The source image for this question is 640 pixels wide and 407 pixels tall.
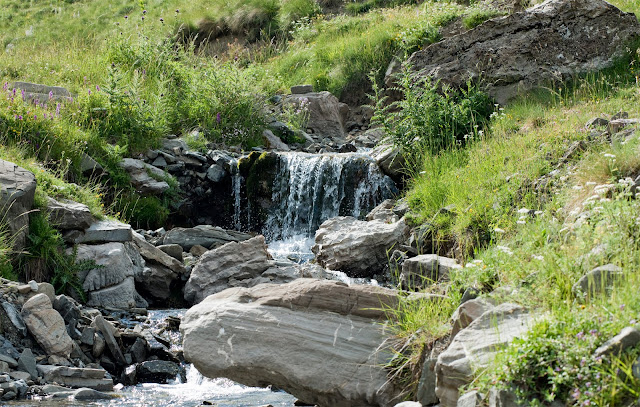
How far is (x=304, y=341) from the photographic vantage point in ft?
15.0

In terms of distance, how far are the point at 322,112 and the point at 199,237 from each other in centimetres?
568

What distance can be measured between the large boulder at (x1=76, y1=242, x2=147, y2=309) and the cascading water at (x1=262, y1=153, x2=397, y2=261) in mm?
3043

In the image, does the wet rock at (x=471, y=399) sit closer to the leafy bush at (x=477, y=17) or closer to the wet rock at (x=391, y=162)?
the wet rock at (x=391, y=162)

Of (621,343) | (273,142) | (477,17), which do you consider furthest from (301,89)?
(621,343)

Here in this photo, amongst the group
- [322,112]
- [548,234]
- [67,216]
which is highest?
[548,234]

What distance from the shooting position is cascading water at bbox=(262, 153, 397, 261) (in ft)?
34.7

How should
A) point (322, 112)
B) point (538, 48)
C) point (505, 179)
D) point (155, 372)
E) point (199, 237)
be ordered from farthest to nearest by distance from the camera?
point (322, 112), point (538, 48), point (199, 237), point (505, 179), point (155, 372)

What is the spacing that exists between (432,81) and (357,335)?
7.30 meters

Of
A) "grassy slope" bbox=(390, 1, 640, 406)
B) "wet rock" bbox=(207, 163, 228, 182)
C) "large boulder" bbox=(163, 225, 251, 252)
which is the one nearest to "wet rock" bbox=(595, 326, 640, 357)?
"grassy slope" bbox=(390, 1, 640, 406)

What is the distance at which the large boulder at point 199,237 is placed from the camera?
9.28m

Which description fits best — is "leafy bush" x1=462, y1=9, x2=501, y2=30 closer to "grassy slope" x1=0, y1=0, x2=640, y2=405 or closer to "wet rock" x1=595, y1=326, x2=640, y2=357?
"grassy slope" x1=0, y1=0, x2=640, y2=405

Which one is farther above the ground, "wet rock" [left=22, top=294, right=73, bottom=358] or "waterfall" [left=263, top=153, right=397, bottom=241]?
"wet rock" [left=22, top=294, right=73, bottom=358]

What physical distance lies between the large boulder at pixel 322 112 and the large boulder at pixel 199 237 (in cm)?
488

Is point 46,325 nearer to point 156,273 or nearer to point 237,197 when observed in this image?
point 156,273
